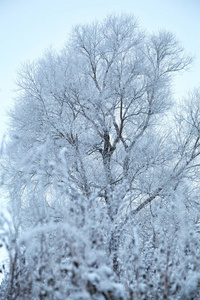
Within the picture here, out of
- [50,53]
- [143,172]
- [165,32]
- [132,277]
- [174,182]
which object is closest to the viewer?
[132,277]

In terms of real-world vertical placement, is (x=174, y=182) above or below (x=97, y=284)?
above

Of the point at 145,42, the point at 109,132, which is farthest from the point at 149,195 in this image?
the point at 145,42

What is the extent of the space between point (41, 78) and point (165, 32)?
4953 mm

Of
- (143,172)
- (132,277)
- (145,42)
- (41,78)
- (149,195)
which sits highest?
(145,42)

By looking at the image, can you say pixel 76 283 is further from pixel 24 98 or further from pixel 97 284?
pixel 24 98

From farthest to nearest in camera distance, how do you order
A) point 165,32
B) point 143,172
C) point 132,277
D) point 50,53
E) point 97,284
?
point 165,32 < point 50,53 < point 143,172 < point 132,277 < point 97,284

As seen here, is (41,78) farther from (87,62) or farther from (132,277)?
(132,277)

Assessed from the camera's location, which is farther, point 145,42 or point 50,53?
point 145,42

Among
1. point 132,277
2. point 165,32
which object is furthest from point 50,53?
point 132,277

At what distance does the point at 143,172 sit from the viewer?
761 cm

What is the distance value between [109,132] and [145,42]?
3628 millimetres

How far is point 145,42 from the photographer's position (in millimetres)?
9414

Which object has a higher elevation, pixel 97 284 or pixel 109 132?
pixel 109 132

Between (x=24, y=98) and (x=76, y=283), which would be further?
(x=24, y=98)
